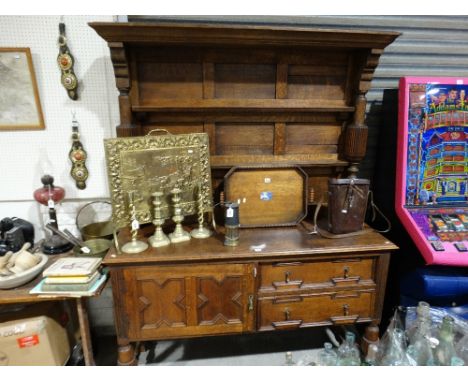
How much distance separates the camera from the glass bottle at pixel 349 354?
1719 mm

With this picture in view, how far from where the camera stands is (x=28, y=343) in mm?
1647

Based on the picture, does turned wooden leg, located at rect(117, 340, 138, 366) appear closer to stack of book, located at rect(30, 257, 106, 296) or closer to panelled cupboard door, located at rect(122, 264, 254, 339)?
panelled cupboard door, located at rect(122, 264, 254, 339)

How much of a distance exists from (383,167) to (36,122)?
2315 mm

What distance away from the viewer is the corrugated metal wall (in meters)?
1.99

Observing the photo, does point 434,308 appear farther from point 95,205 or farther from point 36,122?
point 36,122

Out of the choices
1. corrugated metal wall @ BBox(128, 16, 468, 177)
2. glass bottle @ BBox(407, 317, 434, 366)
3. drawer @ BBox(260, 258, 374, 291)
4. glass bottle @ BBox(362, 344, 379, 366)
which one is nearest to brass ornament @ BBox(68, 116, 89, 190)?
drawer @ BBox(260, 258, 374, 291)

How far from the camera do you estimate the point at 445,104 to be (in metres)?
1.81

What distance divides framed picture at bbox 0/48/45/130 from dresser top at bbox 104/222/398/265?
96 cm

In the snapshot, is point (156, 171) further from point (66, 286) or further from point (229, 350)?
point (229, 350)

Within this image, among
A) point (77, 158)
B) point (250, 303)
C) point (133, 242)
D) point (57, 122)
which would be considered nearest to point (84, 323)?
point (133, 242)

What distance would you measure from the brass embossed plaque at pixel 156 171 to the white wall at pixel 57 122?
49 cm

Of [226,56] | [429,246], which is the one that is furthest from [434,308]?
[226,56]

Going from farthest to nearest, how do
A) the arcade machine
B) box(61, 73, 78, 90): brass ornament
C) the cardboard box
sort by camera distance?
box(61, 73, 78, 90): brass ornament
the arcade machine
the cardboard box

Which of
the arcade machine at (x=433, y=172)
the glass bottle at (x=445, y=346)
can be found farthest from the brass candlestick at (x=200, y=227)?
the glass bottle at (x=445, y=346)
